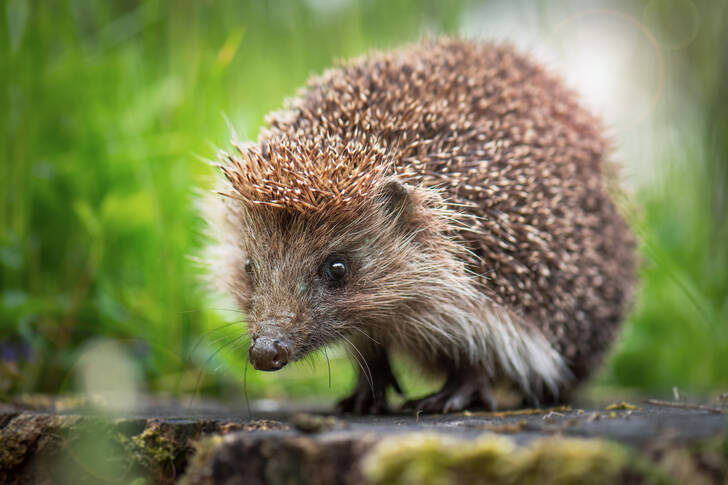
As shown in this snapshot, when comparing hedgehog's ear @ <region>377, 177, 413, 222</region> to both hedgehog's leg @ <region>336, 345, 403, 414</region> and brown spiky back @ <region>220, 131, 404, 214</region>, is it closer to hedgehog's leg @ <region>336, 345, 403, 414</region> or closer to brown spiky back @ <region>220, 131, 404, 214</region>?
brown spiky back @ <region>220, 131, 404, 214</region>

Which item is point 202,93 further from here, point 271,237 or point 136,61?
point 271,237

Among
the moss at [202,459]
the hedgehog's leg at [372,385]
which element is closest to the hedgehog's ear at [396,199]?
the hedgehog's leg at [372,385]

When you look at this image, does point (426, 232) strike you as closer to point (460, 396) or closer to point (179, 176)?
point (460, 396)

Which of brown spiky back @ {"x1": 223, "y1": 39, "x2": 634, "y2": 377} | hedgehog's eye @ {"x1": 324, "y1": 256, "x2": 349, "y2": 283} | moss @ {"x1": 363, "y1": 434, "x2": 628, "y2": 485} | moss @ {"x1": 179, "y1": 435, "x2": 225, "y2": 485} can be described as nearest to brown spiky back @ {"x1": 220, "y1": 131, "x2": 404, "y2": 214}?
brown spiky back @ {"x1": 223, "y1": 39, "x2": 634, "y2": 377}

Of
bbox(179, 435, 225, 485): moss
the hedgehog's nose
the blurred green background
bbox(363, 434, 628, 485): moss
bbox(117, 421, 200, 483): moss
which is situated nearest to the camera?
bbox(363, 434, 628, 485): moss

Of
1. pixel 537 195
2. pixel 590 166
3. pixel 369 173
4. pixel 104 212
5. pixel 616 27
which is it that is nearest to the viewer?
pixel 369 173

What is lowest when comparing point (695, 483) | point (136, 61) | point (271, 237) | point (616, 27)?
point (695, 483)

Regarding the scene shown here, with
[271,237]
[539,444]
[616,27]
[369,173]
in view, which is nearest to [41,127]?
[271,237]
